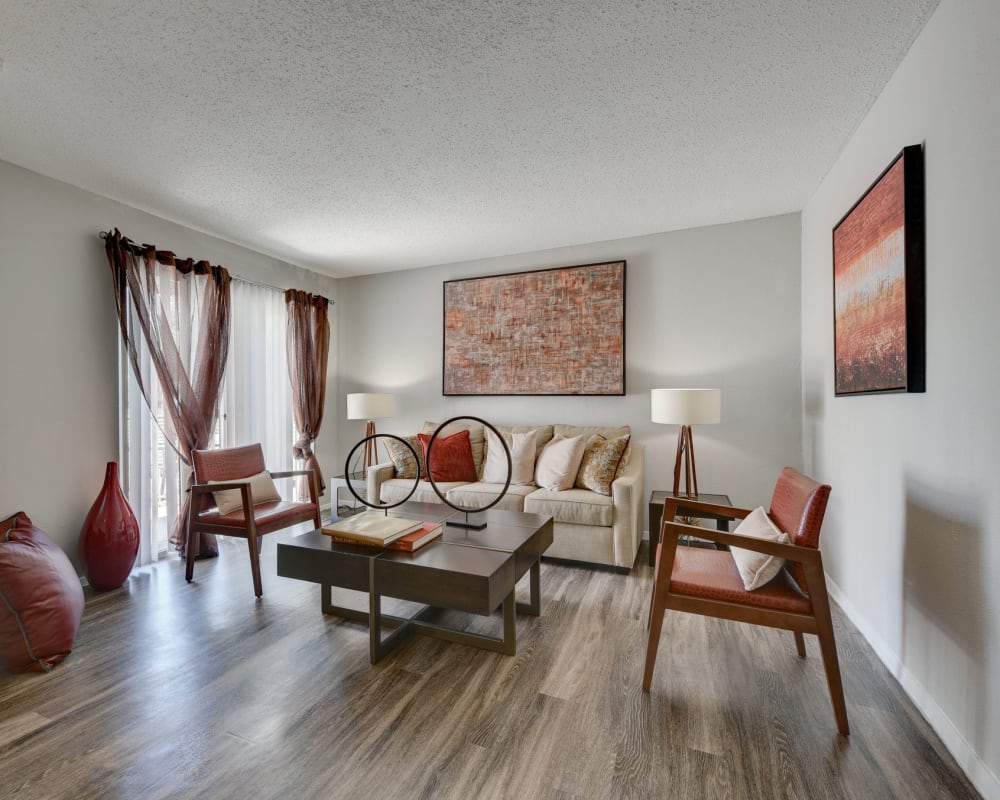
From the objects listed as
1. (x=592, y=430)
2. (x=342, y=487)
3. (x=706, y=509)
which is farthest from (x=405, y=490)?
(x=706, y=509)

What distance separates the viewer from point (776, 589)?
175 cm

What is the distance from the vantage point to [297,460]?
4496 millimetres

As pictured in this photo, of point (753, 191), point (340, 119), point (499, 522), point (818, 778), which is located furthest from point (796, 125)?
point (818, 778)

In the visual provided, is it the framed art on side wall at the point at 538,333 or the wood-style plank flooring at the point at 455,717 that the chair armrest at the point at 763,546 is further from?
the framed art on side wall at the point at 538,333

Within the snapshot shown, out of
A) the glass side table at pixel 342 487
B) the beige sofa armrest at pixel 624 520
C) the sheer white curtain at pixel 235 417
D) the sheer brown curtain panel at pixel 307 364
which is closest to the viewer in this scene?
the beige sofa armrest at pixel 624 520

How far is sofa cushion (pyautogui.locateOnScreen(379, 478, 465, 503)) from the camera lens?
369 centimetres

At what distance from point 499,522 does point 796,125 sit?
2537 mm

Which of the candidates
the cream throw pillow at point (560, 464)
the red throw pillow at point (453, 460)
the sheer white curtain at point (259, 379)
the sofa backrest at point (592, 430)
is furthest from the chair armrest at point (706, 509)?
the sheer white curtain at point (259, 379)

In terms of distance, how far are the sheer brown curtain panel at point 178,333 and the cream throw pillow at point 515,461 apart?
2144mm

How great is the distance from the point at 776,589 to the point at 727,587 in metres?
0.18

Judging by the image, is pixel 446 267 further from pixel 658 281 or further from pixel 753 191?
pixel 753 191

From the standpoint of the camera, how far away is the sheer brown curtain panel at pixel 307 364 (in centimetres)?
439

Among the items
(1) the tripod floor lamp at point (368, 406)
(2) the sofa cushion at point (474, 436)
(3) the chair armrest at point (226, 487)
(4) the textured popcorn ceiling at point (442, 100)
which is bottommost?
(3) the chair armrest at point (226, 487)

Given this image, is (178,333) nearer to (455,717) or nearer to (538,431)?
(538,431)
